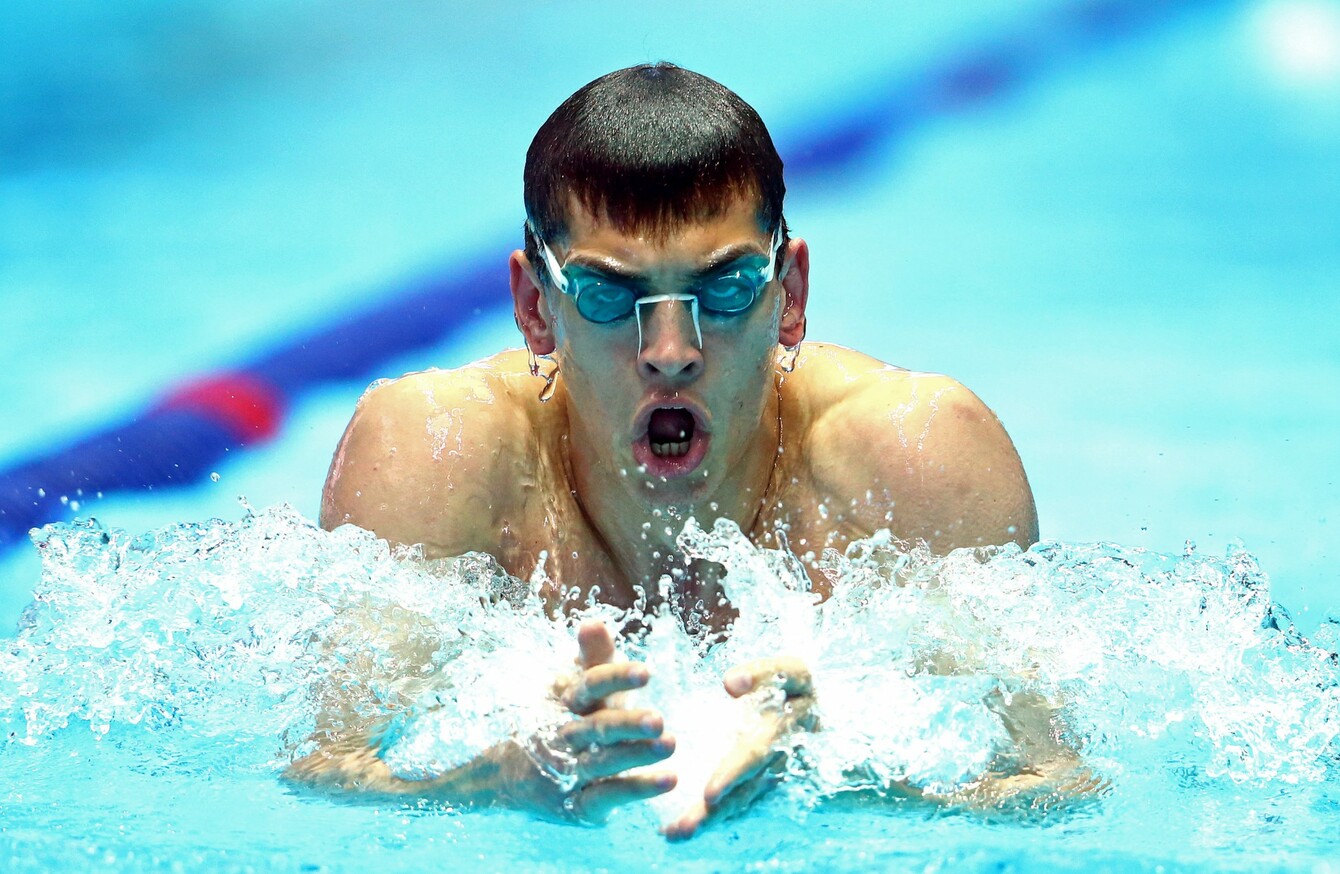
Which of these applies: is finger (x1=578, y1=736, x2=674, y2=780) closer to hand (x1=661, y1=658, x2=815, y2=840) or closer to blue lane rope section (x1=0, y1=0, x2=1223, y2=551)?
hand (x1=661, y1=658, x2=815, y2=840)

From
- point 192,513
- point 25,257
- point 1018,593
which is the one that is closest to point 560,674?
point 1018,593

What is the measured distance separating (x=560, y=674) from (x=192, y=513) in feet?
9.85

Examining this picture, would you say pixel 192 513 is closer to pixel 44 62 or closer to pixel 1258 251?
pixel 44 62

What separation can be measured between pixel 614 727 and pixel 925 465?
0.91m

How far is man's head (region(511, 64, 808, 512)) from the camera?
227cm

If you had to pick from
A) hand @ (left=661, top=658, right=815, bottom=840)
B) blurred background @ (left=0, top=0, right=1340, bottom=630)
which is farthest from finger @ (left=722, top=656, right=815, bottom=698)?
blurred background @ (left=0, top=0, right=1340, bottom=630)

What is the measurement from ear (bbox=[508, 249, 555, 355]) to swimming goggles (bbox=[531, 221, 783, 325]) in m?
0.19

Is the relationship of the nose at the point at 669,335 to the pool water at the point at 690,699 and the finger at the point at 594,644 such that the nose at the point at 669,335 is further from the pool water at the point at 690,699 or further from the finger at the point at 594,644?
the finger at the point at 594,644

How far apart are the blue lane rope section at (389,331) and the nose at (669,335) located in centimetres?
273

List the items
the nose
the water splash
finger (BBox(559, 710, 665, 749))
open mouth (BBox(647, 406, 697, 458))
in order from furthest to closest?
open mouth (BBox(647, 406, 697, 458)) → the nose → the water splash → finger (BBox(559, 710, 665, 749))

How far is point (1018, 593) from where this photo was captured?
2328 millimetres

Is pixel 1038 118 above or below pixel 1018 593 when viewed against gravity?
above

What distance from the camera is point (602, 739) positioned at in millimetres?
1695

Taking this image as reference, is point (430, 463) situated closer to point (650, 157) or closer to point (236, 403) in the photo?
point (650, 157)
